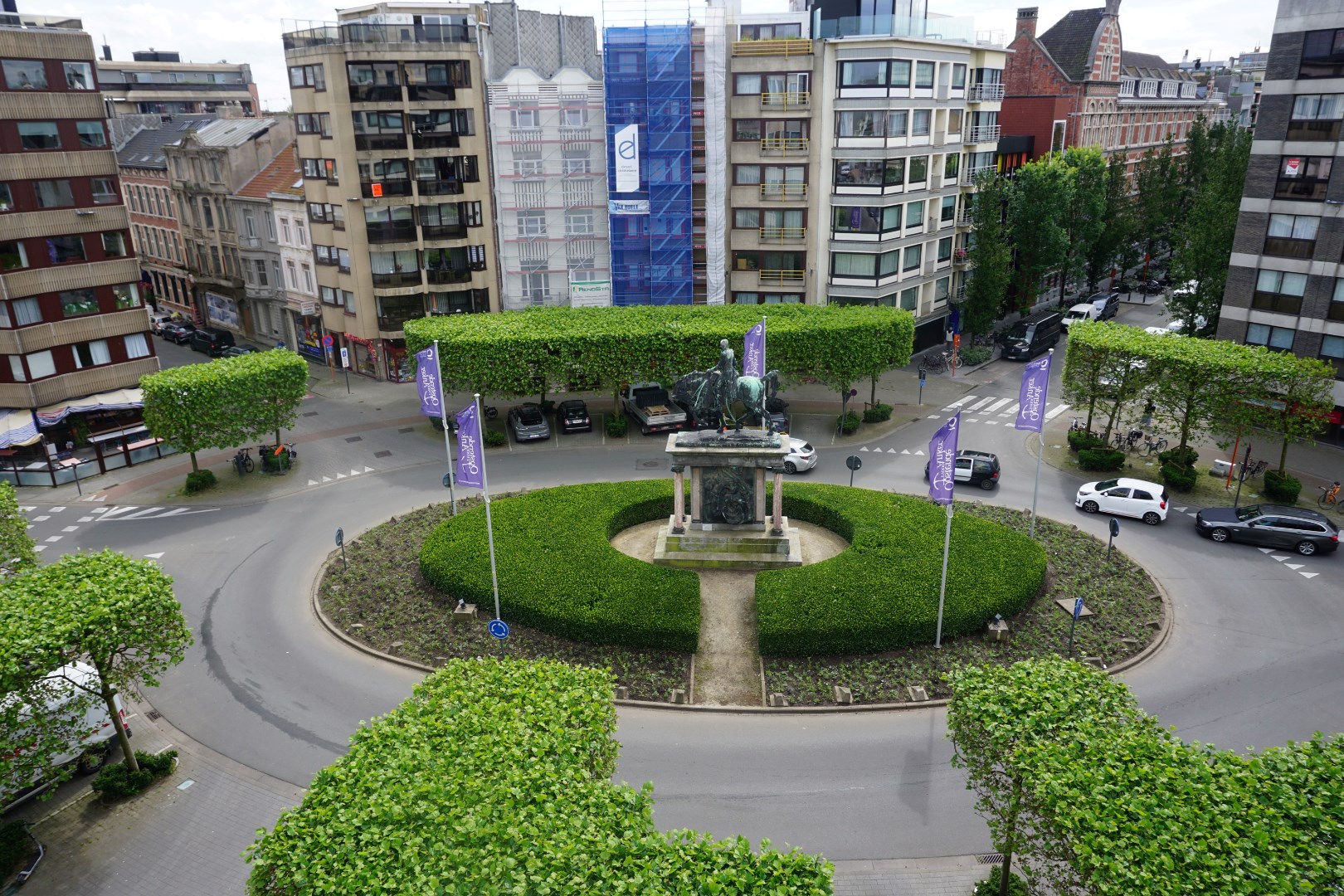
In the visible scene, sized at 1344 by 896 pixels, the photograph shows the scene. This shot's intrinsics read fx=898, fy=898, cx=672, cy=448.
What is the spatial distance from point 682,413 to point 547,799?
130 ft

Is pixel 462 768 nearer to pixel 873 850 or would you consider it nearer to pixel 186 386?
pixel 873 850

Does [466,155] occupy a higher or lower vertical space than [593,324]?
higher

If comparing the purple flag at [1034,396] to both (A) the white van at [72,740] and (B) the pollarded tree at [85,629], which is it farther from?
(A) the white van at [72,740]

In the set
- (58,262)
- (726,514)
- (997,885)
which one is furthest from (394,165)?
(997,885)

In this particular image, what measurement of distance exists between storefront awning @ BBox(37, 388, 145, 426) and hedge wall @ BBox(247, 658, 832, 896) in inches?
1580

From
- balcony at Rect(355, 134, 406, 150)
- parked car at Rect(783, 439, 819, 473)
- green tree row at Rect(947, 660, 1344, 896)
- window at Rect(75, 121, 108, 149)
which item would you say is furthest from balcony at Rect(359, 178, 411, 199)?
green tree row at Rect(947, 660, 1344, 896)

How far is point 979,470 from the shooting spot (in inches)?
1821

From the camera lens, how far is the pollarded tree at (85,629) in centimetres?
2211

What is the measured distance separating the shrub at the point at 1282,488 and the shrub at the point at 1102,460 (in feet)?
21.7

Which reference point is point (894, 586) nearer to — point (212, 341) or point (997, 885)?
point (997, 885)

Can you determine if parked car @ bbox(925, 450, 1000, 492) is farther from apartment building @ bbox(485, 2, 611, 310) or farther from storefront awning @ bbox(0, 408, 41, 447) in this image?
storefront awning @ bbox(0, 408, 41, 447)

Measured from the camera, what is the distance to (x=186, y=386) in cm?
4566

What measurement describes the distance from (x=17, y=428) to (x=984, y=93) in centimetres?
7097

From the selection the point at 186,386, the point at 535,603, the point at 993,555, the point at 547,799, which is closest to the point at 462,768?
the point at 547,799
